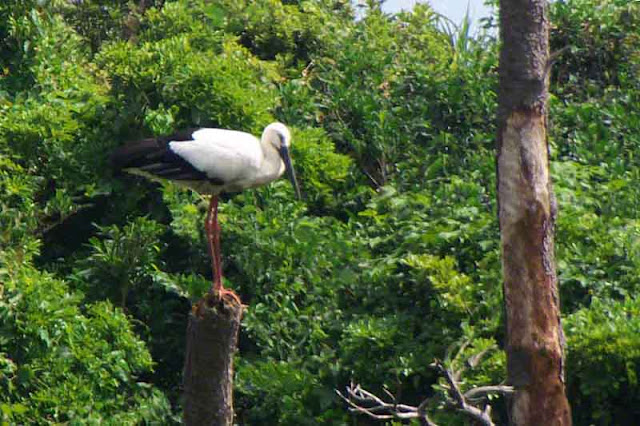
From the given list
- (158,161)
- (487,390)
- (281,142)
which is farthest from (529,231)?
(158,161)

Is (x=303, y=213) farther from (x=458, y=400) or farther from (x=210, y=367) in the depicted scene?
(x=458, y=400)

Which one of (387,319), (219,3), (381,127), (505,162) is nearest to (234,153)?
(387,319)

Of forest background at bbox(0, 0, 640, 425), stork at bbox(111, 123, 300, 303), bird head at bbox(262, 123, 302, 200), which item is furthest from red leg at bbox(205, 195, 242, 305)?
forest background at bbox(0, 0, 640, 425)

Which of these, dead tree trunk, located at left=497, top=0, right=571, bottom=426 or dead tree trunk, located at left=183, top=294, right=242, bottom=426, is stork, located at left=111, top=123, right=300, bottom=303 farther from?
dead tree trunk, located at left=497, top=0, right=571, bottom=426

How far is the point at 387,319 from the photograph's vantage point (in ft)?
31.9

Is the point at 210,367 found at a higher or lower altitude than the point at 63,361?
lower

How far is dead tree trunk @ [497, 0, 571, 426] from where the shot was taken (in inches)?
293

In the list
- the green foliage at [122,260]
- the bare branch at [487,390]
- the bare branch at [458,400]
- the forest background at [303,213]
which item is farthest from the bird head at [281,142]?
the bare branch at [458,400]

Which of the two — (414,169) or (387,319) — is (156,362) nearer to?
(387,319)

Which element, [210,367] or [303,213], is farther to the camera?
[303,213]

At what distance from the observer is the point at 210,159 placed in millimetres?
9188

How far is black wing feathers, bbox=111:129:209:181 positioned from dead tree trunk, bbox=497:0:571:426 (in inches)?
95.4

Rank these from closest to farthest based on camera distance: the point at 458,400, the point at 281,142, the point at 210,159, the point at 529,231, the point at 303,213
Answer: the point at 458,400 → the point at 529,231 → the point at 210,159 → the point at 281,142 → the point at 303,213

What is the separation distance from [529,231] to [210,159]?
8.16 feet
